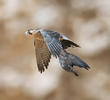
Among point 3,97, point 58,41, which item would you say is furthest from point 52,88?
point 58,41

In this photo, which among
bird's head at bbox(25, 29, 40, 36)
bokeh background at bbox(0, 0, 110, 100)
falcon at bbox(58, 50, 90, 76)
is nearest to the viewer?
falcon at bbox(58, 50, 90, 76)

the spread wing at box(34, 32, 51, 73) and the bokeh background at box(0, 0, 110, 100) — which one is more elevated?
the spread wing at box(34, 32, 51, 73)

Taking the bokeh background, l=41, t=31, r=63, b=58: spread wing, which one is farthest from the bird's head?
the bokeh background

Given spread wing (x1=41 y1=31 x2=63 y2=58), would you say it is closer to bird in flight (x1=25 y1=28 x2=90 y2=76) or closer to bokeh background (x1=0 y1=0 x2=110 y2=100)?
bird in flight (x1=25 y1=28 x2=90 y2=76)

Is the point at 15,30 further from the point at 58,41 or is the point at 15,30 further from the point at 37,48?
the point at 58,41

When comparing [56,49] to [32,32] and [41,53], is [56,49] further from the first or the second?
[41,53]

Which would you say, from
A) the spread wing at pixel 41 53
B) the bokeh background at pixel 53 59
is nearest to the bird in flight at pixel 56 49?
the spread wing at pixel 41 53

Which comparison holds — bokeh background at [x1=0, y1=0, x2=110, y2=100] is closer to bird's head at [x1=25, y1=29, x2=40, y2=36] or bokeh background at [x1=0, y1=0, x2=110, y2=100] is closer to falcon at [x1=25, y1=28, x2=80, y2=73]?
falcon at [x1=25, y1=28, x2=80, y2=73]

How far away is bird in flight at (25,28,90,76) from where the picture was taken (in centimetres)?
307

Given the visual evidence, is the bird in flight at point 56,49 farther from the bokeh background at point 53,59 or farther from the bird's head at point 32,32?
the bokeh background at point 53,59

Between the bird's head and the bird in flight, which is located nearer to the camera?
the bird in flight

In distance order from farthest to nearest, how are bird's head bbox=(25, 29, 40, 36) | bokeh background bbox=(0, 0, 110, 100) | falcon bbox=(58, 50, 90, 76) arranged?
bokeh background bbox=(0, 0, 110, 100)
bird's head bbox=(25, 29, 40, 36)
falcon bbox=(58, 50, 90, 76)

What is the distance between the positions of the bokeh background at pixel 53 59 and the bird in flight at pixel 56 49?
16.9 ft

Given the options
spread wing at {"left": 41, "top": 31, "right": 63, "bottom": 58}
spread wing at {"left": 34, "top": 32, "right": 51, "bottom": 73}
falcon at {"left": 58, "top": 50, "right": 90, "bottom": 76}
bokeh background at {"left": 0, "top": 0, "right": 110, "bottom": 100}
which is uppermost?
spread wing at {"left": 41, "top": 31, "right": 63, "bottom": 58}
